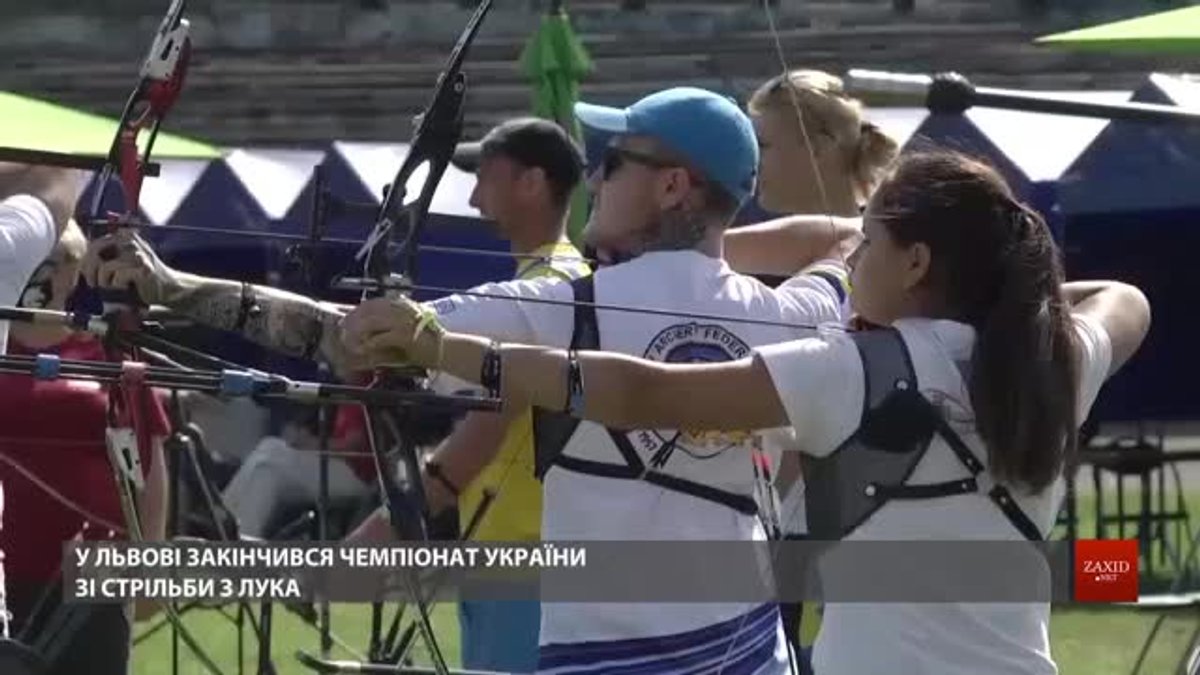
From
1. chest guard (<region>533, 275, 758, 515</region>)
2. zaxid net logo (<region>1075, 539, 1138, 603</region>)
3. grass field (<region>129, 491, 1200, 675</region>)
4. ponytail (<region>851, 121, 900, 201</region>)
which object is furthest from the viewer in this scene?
grass field (<region>129, 491, 1200, 675</region>)

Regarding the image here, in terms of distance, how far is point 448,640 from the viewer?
9391 mm

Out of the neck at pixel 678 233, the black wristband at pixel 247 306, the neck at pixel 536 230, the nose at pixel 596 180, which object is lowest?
the black wristband at pixel 247 306

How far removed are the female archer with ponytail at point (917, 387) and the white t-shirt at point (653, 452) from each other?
44cm

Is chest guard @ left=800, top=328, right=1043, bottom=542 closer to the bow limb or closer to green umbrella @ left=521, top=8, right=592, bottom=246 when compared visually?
the bow limb

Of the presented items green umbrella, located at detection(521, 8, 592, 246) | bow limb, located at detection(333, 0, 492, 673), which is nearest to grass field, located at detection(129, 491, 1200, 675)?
green umbrella, located at detection(521, 8, 592, 246)

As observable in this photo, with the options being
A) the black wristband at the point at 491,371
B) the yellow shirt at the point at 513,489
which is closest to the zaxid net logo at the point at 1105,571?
the yellow shirt at the point at 513,489

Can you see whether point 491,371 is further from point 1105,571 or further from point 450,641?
point 450,641

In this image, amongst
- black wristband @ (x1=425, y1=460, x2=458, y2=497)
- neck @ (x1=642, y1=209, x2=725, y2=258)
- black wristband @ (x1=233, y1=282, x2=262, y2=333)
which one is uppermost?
black wristband @ (x1=425, y1=460, x2=458, y2=497)

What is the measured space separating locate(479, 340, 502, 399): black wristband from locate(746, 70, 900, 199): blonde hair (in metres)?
1.67

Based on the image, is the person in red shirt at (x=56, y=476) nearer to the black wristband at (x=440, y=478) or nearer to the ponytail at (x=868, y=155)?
the black wristband at (x=440, y=478)

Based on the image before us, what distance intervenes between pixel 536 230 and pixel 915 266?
1738 mm

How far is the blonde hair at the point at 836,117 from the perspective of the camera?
16.3ft

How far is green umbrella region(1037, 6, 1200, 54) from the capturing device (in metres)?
6.84

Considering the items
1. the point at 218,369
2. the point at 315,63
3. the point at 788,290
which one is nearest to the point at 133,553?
the point at 218,369
